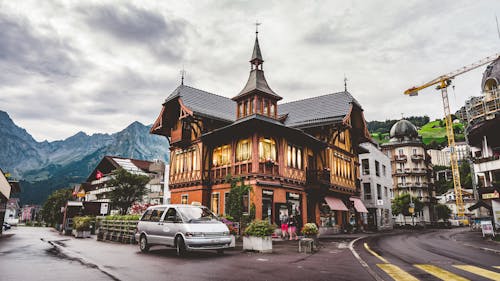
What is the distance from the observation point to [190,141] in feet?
95.0

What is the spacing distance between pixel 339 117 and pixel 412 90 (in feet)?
247

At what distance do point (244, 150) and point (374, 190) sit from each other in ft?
80.9

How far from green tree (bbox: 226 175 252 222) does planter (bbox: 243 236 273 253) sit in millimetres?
9475

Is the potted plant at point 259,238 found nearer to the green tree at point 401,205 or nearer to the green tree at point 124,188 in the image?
the green tree at point 124,188

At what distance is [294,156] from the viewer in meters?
26.6

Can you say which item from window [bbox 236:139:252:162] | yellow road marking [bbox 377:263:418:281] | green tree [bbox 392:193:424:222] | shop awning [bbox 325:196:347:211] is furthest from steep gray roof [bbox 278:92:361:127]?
green tree [bbox 392:193:424:222]

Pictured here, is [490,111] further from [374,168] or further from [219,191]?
[219,191]

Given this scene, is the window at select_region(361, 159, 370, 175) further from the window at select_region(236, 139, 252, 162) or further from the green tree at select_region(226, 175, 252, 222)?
the green tree at select_region(226, 175, 252, 222)

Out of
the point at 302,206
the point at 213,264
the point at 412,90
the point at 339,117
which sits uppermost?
the point at 412,90

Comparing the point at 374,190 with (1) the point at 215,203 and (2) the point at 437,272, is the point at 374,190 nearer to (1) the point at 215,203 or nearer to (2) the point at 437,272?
(1) the point at 215,203

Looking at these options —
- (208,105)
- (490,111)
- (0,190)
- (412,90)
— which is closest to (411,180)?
(412,90)

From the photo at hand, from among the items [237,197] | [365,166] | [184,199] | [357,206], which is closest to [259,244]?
[237,197]

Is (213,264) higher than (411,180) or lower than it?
lower

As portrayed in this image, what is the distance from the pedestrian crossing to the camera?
7.55 m
